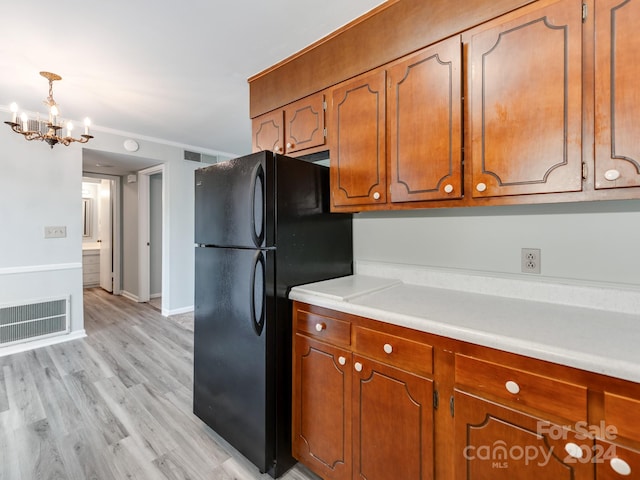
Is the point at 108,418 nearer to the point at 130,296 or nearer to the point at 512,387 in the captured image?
the point at 512,387

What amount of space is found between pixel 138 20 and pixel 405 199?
178cm

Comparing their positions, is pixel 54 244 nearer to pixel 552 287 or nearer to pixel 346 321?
pixel 346 321

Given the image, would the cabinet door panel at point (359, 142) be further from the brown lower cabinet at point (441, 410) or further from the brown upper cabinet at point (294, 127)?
the brown lower cabinet at point (441, 410)

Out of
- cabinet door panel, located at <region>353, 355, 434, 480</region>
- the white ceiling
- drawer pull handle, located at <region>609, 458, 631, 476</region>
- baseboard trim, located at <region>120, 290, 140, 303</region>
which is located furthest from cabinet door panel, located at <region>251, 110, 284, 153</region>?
baseboard trim, located at <region>120, 290, 140, 303</region>

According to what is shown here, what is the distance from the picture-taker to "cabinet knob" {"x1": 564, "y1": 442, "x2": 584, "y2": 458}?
860mm

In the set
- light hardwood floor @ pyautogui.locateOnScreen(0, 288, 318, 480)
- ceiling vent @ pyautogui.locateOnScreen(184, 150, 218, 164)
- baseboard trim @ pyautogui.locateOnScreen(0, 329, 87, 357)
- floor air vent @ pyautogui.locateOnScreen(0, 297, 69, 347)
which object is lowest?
light hardwood floor @ pyautogui.locateOnScreen(0, 288, 318, 480)

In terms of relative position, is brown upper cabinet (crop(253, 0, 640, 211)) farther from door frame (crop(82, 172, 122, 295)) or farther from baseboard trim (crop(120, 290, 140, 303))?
door frame (crop(82, 172, 122, 295))

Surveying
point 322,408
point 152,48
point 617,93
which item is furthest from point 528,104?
point 152,48

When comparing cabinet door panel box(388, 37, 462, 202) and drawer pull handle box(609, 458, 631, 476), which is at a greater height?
cabinet door panel box(388, 37, 462, 202)

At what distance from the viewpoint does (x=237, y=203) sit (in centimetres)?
168

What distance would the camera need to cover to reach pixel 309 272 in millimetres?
1783

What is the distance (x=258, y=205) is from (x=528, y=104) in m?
1.23

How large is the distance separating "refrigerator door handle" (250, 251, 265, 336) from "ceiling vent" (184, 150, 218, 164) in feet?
11.5

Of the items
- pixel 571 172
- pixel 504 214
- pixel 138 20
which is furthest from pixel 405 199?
pixel 138 20
